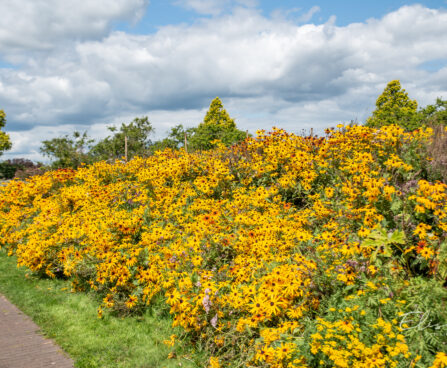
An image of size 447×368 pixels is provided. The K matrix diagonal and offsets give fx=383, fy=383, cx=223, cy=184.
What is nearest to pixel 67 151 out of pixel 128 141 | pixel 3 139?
pixel 128 141

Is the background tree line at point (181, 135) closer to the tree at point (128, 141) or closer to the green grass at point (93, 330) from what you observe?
the tree at point (128, 141)

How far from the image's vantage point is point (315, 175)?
6.75 meters

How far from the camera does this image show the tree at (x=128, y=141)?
23234 millimetres

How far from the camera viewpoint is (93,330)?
496 centimetres

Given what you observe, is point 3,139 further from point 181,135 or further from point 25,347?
point 25,347

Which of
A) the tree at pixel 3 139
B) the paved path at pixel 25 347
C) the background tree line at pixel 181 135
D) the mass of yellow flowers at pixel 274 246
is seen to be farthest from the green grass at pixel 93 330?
the tree at pixel 3 139

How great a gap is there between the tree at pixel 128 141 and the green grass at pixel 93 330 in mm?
16307

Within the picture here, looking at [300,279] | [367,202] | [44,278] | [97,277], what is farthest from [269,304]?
[44,278]

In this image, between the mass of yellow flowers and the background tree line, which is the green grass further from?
the background tree line

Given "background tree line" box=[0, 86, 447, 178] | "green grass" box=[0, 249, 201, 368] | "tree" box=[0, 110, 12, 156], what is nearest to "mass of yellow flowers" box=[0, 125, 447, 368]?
"green grass" box=[0, 249, 201, 368]

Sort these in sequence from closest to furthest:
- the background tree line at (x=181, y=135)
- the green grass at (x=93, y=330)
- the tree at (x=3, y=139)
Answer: the green grass at (x=93, y=330), the background tree line at (x=181, y=135), the tree at (x=3, y=139)

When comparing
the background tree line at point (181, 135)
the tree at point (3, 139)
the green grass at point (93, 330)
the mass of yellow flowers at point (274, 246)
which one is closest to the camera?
the mass of yellow flowers at point (274, 246)

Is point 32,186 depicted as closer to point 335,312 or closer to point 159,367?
point 159,367

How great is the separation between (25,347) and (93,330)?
79 centimetres
